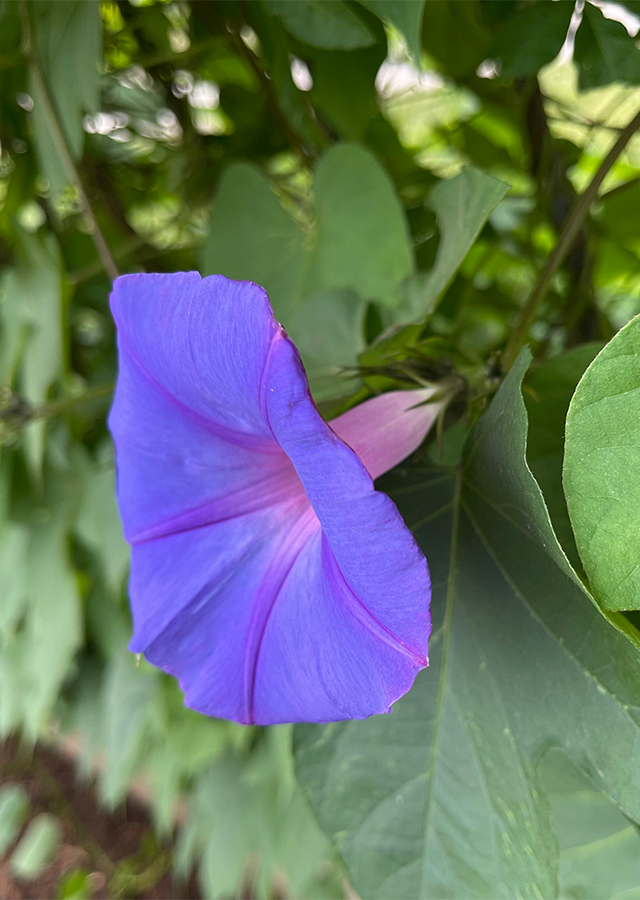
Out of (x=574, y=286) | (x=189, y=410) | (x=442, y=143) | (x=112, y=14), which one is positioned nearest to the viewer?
(x=189, y=410)

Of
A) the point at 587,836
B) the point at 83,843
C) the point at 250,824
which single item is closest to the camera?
the point at 587,836

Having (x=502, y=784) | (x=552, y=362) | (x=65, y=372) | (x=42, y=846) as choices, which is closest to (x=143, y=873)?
(x=42, y=846)

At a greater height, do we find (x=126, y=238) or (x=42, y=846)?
(x=126, y=238)

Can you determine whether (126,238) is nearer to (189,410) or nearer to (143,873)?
(189,410)

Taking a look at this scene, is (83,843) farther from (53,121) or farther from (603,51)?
(603,51)

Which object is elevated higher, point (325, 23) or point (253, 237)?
point (325, 23)

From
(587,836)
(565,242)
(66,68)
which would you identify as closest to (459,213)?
(565,242)

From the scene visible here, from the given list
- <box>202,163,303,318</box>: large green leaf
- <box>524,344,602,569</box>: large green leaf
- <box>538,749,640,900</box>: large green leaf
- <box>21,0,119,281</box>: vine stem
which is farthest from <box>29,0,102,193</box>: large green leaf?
<box>538,749,640,900</box>: large green leaf
